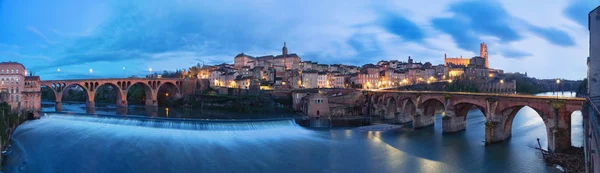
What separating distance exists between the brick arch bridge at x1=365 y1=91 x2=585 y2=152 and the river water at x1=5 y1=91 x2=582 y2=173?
4.29ft

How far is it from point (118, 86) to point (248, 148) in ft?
160

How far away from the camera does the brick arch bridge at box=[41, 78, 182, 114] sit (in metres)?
53.9

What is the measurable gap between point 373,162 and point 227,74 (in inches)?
2256

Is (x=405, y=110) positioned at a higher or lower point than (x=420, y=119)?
higher

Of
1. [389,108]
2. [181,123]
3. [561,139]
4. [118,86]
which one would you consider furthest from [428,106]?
[118,86]

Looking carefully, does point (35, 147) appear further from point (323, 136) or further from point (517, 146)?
point (517, 146)

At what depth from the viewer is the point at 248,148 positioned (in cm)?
2527

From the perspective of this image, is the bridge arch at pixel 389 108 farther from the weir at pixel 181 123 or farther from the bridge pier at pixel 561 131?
the bridge pier at pixel 561 131

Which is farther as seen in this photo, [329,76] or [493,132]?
[329,76]

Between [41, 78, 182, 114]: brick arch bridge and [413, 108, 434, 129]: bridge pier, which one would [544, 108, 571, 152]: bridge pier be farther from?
[41, 78, 182, 114]: brick arch bridge

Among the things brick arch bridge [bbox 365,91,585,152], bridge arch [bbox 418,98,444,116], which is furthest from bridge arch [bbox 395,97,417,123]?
bridge arch [bbox 418,98,444,116]

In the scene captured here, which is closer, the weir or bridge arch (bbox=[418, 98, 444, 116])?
the weir

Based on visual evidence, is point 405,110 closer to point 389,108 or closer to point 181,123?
point 389,108

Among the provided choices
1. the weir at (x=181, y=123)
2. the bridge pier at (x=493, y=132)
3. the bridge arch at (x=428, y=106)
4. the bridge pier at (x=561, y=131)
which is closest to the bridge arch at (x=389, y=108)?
the bridge arch at (x=428, y=106)
